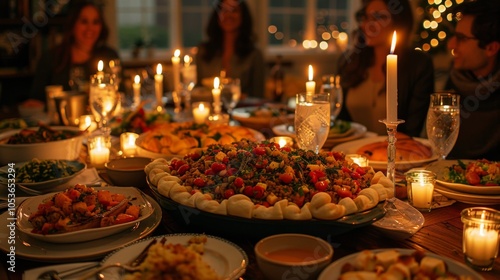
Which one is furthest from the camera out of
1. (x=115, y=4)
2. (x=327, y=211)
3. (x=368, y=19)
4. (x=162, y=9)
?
(x=162, y=9)

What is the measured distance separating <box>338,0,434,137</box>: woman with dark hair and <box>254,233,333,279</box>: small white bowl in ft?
6.08

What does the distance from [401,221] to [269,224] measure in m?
0.36

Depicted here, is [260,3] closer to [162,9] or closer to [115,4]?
[162,9]

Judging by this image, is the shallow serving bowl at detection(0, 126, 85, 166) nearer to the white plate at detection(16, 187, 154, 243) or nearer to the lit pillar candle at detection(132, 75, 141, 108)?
the white plate at detection(16, 187, 154, 243)

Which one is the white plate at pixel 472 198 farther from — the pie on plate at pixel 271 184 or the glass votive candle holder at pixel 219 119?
the glass votive candle holder at pixel 219 119

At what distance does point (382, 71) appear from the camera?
3.06 m

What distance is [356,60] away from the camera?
311cm

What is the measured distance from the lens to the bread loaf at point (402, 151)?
1.76 m

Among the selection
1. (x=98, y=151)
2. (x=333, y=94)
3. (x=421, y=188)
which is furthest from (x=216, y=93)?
(x=421, y=188)

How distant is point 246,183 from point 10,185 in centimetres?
74

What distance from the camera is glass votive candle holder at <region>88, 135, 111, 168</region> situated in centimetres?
188

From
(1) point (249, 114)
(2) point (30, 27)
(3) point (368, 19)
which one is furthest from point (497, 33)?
(2) point (30, 27)

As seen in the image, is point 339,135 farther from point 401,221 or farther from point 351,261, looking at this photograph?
point 351,261

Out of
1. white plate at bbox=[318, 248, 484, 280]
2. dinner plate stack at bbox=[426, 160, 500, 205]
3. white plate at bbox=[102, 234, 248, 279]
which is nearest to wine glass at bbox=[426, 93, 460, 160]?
dinner plate stack at bbox=[426, 160, 500, 205]
